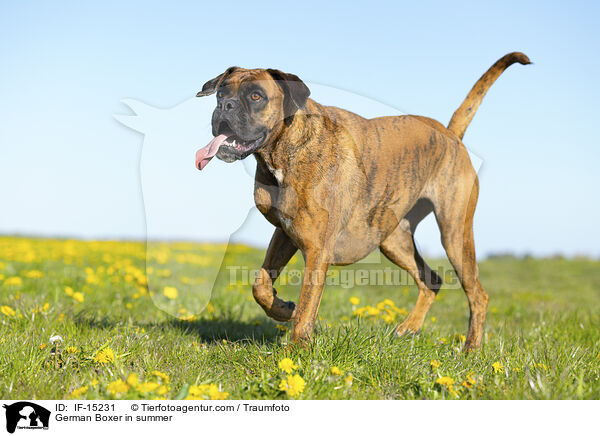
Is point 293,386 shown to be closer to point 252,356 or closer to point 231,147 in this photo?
point 252,356

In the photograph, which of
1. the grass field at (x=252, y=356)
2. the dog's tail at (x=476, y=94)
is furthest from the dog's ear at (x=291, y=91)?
the dog's tail at (x=476, y=94)

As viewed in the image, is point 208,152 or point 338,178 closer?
point 208,152

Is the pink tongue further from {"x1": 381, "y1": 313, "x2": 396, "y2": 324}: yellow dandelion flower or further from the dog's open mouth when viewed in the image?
{"x1": 381, "y1": 313, "x2": 396, "y2": 324}: yellow dandelion flower

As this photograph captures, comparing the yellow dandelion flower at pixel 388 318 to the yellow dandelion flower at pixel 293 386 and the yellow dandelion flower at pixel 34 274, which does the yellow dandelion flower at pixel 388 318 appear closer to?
the yellow dandelion flower at pixel 293 386

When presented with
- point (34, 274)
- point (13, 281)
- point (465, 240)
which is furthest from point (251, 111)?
point (34, 274)

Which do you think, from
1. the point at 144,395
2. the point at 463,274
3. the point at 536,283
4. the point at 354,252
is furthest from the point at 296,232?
the point at 536,283

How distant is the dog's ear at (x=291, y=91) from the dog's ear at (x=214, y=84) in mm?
362

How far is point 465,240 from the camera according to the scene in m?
4.63

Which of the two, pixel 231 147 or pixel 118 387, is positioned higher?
pixel 231 147

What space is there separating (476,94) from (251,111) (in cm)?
254

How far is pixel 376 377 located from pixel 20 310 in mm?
3711

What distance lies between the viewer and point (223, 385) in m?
3.07
